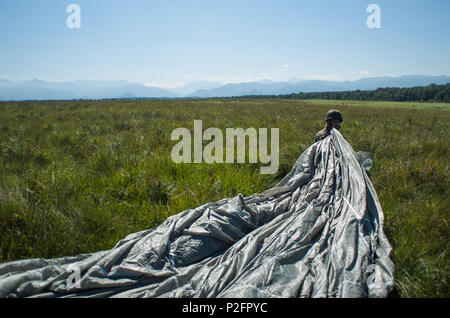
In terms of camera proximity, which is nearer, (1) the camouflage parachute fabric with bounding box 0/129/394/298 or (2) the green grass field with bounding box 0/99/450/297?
(1) the camouflage parachute fabric with bounding box 0/129/394/298

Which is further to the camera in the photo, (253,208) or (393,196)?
(393,196)

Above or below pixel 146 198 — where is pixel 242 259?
below

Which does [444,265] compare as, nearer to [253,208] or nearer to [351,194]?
[351,194]

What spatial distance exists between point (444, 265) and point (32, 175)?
5130 millimetres

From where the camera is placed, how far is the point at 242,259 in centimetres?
208

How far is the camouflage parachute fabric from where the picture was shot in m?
1.76

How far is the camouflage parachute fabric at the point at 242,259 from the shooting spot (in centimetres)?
176

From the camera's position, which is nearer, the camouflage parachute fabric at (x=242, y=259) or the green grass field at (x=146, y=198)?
the camouflage parachute fabric at (x=242, y=259)

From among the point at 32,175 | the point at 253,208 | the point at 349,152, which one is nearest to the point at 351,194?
the point at 349,152

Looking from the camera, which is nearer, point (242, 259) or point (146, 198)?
point (242, 259)
